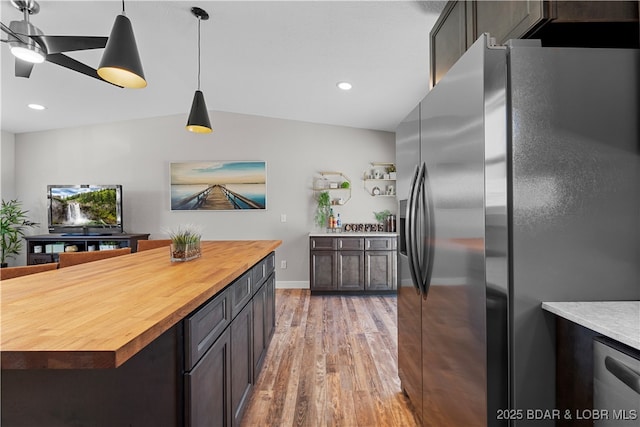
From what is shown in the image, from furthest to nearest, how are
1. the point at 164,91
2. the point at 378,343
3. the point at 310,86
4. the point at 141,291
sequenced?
the point at 164,91 < the point at 310,86 < the point at 378,343 < the point at 141,291

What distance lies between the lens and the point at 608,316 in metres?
0.93

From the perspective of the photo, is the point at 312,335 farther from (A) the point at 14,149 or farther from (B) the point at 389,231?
(A) the point at 14,149

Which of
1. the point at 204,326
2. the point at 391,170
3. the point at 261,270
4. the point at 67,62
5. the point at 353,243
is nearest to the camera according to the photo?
the point at 204,326

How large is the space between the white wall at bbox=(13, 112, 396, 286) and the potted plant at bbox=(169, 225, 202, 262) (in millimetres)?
3203

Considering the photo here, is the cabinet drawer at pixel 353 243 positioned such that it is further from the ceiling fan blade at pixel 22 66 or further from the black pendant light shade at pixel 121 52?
the ceiling fan blade at pixel 22 66

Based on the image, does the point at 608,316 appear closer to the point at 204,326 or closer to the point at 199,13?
the point at 204,326

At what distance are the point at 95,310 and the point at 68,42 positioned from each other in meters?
2.01

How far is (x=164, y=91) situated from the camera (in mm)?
4328

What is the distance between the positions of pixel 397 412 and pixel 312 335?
1340mm

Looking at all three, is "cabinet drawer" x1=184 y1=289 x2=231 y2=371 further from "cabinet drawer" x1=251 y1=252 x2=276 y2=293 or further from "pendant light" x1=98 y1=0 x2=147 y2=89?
"pendant light" x1=98 y1=0 x2=147 y2=89

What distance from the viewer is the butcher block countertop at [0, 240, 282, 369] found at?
67 cm

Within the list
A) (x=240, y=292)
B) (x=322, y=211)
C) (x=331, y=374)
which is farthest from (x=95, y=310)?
(x=322, y=211)

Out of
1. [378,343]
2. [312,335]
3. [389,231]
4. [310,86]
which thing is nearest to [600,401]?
[378,343]

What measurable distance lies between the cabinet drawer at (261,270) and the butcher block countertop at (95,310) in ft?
1.66
